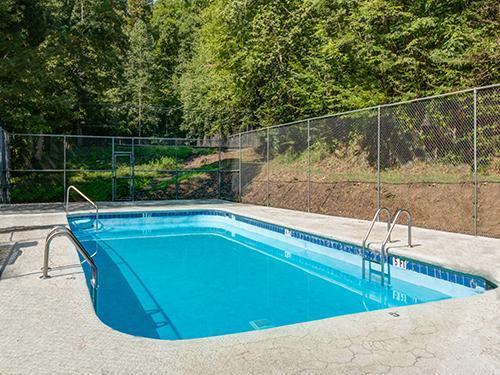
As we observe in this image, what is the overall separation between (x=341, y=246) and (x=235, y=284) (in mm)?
1785

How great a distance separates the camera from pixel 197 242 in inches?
309

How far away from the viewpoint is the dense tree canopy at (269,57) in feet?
31.0

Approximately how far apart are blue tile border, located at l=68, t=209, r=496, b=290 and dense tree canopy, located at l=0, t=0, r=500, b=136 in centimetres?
489

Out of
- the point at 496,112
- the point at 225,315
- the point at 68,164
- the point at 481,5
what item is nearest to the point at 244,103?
the point at 68,164

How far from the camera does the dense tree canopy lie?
31.0 feet

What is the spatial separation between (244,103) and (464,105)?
1024 centimetres

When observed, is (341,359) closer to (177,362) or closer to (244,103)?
(177,362)

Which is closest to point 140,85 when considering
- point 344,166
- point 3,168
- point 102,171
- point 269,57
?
point 269,57

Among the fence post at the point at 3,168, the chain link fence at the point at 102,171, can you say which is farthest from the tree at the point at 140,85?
the fence post at the point at 3,168

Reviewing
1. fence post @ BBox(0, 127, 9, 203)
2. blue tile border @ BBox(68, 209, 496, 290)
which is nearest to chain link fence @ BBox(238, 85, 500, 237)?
blue tile border @ BBox(68, 209, 496, 290)

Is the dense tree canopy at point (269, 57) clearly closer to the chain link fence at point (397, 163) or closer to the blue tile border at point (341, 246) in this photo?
the chain link fence at point (397, 163)

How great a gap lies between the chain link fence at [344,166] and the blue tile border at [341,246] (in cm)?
191

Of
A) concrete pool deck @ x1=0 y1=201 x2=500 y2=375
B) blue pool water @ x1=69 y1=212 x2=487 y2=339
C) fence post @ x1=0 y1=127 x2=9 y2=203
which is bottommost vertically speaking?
blue pool water @ x1=69 y1=212 x2=487 y2=339

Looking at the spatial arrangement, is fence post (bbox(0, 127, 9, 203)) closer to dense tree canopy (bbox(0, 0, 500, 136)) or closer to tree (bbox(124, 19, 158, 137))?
dense tree canopy (bbox(0, 0, 500, 136))
